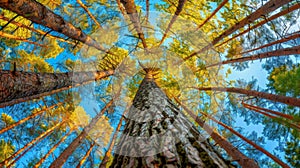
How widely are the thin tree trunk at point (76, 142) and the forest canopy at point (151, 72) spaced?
0.04 metres

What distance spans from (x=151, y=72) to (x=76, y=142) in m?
4.43

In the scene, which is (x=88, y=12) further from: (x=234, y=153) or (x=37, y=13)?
(x=234, y=153)

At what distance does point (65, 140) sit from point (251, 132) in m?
7.51

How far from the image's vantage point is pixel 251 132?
27.6ft

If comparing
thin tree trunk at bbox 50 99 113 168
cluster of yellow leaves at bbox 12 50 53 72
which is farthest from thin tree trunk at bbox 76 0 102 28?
thin tree trunk at bbox 50 99 113 168

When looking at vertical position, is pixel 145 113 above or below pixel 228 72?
below

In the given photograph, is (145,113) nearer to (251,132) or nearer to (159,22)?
(159,22)

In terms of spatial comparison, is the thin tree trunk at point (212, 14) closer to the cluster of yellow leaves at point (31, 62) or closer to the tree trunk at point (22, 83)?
the tree trunk at point (22, 83)

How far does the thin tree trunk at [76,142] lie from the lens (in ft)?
18.2

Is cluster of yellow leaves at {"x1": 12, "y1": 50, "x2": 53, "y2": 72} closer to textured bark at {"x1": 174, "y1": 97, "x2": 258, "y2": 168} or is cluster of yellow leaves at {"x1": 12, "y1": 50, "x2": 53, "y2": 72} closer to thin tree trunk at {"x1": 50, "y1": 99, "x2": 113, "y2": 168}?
thin tree trunk at {"x1": 50, "y1": 99, "x2": 113, "y2": 168}

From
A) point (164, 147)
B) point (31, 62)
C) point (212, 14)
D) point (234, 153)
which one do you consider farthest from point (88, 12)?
point (164, 147)

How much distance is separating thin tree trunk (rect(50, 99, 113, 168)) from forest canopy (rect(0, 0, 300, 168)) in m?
0.04

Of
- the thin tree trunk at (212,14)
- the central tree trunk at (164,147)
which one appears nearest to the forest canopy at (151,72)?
the thin tree trunk at (212,14)

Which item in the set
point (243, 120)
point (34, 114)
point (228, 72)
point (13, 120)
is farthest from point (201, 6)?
point (13, 120)
